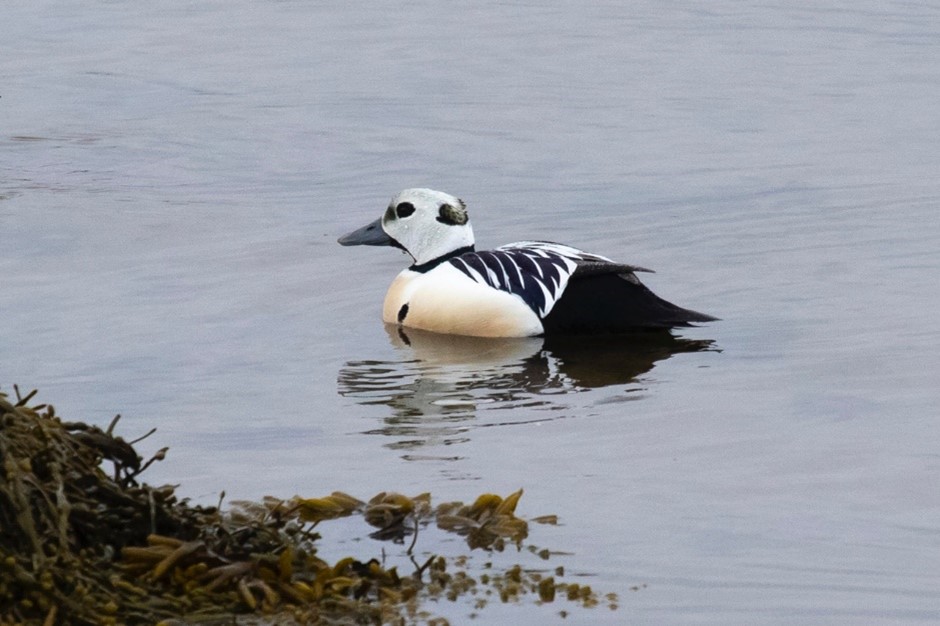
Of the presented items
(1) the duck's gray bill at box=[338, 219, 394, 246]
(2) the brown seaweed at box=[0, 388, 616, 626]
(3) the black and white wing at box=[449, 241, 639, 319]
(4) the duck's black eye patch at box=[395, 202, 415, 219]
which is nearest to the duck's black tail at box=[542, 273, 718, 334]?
(3) the black and white wing at box=[449, 241, 639, 319]

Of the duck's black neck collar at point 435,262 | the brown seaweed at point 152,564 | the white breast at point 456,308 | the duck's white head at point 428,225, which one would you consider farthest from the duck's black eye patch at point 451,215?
the brown seaweed at point 152,564

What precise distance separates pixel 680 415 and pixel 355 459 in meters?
1.64

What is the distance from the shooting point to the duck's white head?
11.0 m

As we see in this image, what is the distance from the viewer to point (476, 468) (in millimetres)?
7285

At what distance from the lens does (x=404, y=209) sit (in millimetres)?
11148

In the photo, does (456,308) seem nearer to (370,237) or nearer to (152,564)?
(370,237)

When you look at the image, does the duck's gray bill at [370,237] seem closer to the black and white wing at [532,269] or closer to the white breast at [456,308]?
the white breast at [456,308]

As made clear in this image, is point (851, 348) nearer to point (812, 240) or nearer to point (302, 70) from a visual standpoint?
point (812, 240)

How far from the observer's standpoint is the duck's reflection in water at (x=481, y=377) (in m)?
8.20

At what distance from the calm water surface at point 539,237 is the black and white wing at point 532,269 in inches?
13.0

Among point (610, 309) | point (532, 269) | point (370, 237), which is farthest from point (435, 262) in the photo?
point (610, 309)

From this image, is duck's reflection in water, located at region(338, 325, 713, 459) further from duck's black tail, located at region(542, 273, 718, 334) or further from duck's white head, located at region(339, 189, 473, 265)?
duck's white head, located at region(339, 189, 473, 265)

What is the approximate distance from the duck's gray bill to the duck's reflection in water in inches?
32.9

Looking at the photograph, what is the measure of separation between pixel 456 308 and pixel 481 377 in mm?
1111
